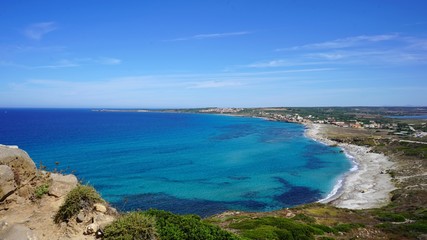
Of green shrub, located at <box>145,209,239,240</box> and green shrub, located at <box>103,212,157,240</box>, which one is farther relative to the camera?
green shrub, located at <box>145,209,239,240</box>

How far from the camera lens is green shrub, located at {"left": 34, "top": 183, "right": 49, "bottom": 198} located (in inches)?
493

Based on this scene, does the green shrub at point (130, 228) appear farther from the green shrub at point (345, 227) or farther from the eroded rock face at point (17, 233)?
the green shrub at point (345, 227)

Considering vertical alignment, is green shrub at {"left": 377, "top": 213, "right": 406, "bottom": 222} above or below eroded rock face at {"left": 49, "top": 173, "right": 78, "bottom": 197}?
below

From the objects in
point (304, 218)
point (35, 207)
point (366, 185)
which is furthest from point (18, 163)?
point (366, 185)

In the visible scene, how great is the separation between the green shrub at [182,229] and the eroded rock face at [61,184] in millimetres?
3851

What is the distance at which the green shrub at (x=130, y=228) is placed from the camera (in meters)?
10.6

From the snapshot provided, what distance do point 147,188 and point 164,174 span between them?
458 inches

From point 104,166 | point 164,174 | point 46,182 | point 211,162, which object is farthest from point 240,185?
point 46,182

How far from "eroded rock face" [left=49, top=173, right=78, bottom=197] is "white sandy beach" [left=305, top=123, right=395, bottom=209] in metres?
43.7

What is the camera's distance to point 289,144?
4668 inches

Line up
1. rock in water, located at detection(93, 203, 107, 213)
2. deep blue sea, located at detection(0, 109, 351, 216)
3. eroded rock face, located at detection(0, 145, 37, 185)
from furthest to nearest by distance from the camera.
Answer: deep blue sea, located at detection(0, 109, 351, 216) < eroded rock face, located at detection(0, 145, 37, 185) < rock in water, located at detection(93, 203, 107, 213)

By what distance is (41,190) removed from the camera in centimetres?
1261

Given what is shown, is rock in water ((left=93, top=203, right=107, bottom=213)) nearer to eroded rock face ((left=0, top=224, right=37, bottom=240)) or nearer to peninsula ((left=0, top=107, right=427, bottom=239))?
peninsula ((left=0, top=107, right=427, bottom=239))

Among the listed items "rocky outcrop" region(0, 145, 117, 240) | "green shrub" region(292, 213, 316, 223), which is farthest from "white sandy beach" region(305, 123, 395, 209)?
"rocky outcrop" region(0, 145, 117, 240)
